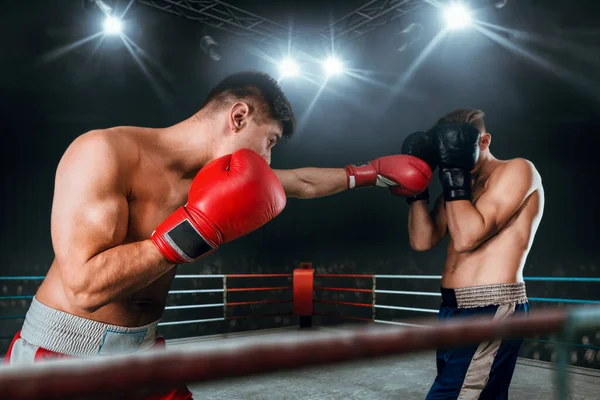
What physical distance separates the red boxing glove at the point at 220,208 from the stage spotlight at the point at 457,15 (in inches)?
171

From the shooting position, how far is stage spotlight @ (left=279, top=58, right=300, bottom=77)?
19.1ft

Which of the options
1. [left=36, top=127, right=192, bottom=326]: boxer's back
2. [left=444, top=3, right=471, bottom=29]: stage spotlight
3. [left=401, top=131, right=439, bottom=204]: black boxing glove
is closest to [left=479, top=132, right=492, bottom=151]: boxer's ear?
[left=401, top=131, right=439, bottom=204]: black boxing glove

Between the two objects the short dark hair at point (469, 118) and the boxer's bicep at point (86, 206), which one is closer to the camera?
the boxer's bicep at point (86, 206)

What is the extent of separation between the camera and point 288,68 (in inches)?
231

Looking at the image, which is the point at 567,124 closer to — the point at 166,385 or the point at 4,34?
the point at 166,385

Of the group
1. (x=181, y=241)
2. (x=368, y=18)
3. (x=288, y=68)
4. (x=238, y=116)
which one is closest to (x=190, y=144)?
(x=238, y=116)

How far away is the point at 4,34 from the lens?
4.12 m

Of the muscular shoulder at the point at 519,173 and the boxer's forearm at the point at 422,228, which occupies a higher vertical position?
the muscular shoulder at the point at 519,173

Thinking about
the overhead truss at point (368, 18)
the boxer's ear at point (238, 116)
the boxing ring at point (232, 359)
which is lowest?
the boxing ring at point (232, 359)

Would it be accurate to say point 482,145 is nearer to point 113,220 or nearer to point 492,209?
point 492,209

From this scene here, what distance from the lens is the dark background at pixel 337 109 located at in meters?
3.94

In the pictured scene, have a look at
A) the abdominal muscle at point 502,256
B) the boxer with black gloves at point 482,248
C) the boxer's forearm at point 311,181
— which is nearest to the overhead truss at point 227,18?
the boxer's forearm at point 311,181

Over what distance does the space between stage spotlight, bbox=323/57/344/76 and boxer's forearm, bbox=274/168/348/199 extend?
4.22m

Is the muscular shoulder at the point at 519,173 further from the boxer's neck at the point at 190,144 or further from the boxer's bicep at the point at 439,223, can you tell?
the boxer's neck at the point at 190,144
